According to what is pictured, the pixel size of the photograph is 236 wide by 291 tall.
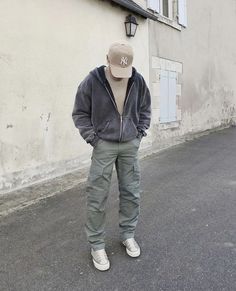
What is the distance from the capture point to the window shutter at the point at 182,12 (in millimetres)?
9391

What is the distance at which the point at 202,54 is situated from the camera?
1103 centimetres

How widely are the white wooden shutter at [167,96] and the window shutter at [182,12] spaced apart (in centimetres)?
140

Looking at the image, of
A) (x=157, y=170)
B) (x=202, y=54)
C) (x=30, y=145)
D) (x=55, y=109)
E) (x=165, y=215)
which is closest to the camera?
(x=165, y=215)

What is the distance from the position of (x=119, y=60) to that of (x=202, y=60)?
892 centimetres

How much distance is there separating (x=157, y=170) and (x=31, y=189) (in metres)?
2.24

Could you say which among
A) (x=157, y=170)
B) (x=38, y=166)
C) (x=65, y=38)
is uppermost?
(x=65, y=38)

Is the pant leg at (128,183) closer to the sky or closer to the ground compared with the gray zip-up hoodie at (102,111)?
closer to the ground

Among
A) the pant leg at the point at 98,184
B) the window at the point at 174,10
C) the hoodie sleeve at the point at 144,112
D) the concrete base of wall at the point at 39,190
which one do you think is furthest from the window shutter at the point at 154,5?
the pant leg at the point at 98,184

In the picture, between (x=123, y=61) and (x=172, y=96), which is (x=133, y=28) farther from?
(x=123, y=61)

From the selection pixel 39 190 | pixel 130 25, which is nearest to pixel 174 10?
pixel 130 25

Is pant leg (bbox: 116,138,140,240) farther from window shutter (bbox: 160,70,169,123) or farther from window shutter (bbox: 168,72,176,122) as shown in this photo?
window shutter (bbox: 168,72,176,122)

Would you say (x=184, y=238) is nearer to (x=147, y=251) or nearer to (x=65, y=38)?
(x=147, y=251)

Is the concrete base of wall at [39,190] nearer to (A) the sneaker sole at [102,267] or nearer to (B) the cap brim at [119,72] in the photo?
(A) the sneaker sole at [102,267]

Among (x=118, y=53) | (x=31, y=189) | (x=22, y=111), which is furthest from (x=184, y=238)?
(x=22, y=111)
